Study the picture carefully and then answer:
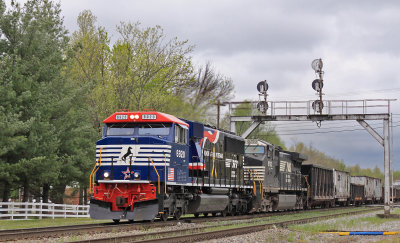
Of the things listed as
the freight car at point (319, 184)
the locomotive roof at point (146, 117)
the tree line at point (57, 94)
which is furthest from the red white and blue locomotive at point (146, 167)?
the freight car at point (319, 184)

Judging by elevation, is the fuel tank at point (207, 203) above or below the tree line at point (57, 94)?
below

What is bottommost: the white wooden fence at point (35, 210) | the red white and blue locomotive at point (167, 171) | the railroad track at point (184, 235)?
the white wooden fence at point (35, 210)

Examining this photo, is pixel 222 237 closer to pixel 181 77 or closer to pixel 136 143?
pixel 136 143

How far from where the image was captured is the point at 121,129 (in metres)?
20.0

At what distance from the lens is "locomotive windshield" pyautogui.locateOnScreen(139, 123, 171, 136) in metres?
19.9

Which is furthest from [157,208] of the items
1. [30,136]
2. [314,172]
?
[314,172]

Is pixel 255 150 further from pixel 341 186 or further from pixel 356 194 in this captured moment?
pixel 356 194

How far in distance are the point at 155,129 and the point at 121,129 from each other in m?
1.25

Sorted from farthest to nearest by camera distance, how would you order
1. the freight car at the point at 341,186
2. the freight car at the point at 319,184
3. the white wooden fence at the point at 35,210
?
the freight car at the point at 341,186 → the freight car at the point at 319,184 → the white wooden fence at the point at 35,210

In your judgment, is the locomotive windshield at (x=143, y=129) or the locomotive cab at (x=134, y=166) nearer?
the locomotive cab at (x=134, y=166)

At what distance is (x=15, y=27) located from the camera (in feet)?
95.7

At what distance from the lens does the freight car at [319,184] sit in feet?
130

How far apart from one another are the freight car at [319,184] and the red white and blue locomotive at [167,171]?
10955 millimetres

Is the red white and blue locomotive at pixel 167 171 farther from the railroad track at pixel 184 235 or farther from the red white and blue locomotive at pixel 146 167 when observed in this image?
the railroad track at pixel 184 235
